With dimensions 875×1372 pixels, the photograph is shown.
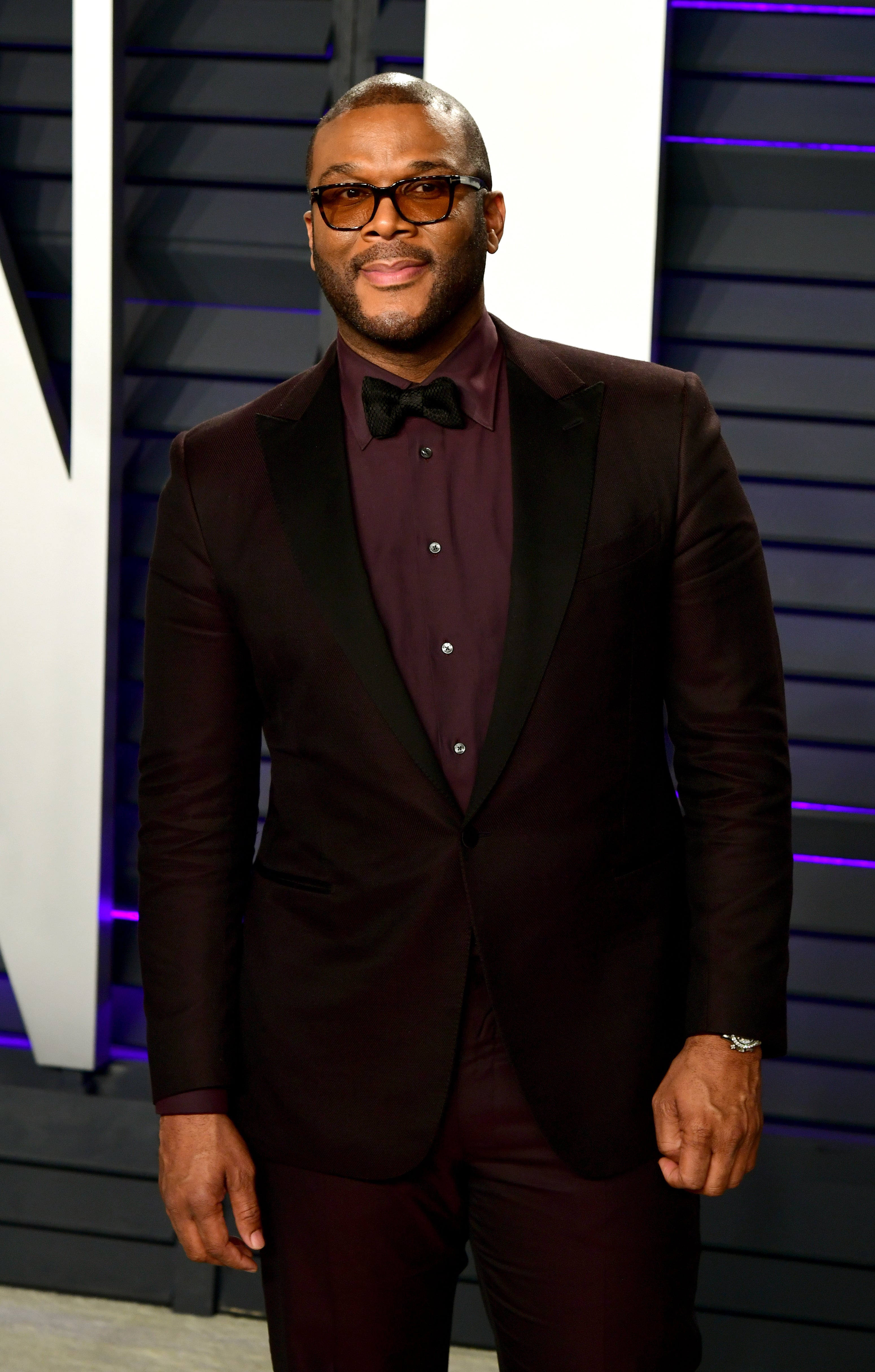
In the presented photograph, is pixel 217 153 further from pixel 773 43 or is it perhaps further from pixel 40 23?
pixel 773 43

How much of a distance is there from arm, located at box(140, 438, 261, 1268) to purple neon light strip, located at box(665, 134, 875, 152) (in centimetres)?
132

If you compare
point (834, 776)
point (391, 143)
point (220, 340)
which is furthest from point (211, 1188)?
point (220, 340)

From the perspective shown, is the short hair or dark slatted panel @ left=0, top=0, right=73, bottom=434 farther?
dark slatted panel @ left=0, top=0, right=73, bottom=434

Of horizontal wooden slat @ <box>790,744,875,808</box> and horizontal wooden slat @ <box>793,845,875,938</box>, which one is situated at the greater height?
horizontal wooden slat @ <box>790,744,875,808</box>

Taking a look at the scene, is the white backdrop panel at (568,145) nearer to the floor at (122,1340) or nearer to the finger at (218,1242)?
the finger at (218,1242)

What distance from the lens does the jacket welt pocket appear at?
147 cm

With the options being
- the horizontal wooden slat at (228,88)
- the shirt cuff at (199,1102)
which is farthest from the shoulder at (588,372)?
the horizontal wooden slat at (228,88)

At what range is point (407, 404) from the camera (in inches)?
58.1

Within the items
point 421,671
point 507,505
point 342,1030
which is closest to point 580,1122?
point 342,1030

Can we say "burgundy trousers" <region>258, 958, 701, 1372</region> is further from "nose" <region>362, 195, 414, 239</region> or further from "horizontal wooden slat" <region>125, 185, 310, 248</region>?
"horizontal wooden slat" <region>125, 185, 310, 248</region>

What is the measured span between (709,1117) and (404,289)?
913mm

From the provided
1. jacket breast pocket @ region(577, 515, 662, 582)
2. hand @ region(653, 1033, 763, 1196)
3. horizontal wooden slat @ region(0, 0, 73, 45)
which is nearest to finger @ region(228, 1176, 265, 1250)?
hand @ region(653, 1033, 763, 1196)

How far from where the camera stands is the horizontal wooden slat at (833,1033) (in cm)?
246

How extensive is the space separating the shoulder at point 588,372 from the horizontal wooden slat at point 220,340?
1072 millimetres
